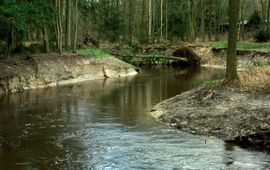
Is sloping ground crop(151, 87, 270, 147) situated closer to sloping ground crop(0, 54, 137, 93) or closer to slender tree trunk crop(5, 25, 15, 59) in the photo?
sloping ground crop(0, 54, 137, 93)

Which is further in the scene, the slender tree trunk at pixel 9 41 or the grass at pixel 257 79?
the slender tree trunk at pixel 9 41

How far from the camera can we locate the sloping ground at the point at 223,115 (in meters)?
13.5

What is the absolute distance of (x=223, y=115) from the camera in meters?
15.3

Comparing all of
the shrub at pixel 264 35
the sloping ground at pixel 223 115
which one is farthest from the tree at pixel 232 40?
the shrub at pixel 264 35

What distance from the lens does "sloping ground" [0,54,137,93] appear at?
85.3 ft

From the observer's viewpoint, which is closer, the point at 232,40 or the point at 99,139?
the point at 99,139

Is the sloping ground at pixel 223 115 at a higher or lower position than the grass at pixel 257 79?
lower

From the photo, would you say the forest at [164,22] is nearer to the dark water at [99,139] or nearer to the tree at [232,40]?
the dark water at [99,139]

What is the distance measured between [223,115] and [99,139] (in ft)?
13.8

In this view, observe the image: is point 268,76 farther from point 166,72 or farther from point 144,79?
point 166,72

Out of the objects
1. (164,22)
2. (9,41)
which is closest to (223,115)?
(9,41)

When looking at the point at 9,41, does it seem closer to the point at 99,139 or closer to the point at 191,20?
the point at 99,139

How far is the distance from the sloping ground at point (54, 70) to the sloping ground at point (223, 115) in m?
10.4

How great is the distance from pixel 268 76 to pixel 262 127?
4.22 metres
